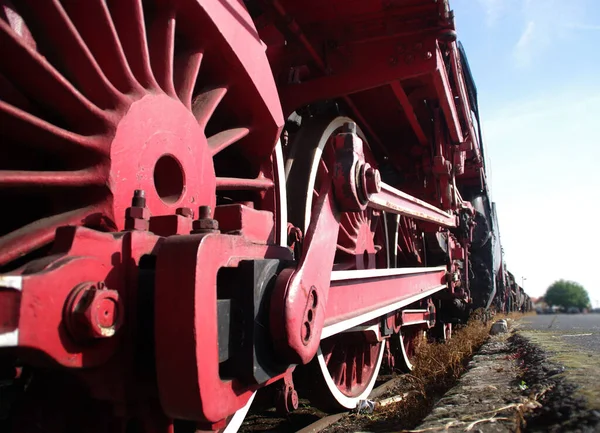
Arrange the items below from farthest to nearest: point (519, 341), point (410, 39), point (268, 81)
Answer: point (519, 341), point (410, 39), point (268, 81)

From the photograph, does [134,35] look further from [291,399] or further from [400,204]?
[291,399]

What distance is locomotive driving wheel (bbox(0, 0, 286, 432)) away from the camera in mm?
1284

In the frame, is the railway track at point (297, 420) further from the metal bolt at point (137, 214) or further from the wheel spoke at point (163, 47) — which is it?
the wheel spoke at point (163, 47)

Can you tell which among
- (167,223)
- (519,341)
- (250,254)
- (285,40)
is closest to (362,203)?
(250,254)

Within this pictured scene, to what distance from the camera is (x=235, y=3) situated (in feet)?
6.18

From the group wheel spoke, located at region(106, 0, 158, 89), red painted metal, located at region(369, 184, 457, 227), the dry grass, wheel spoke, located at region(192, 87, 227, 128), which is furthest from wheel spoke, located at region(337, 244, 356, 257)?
wheel spoke, located at region(106, 0, 158, 89)

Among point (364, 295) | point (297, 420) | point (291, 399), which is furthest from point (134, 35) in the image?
point (297, 420)

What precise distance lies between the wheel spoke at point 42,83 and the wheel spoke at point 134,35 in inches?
10.2

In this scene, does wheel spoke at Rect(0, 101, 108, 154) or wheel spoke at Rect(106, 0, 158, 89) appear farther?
wheel spoke at Rect(106, 0, 158, 89)

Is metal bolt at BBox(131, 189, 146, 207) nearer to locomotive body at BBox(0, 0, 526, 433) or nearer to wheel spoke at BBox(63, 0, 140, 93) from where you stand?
locomotive body at BBox(0, 0, 526, 433)

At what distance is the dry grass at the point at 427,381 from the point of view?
259 cm

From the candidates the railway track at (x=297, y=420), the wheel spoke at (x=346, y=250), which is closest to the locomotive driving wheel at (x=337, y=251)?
the wheel spoke at (x=346, y=250)

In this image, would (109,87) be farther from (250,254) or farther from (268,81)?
(268,81)

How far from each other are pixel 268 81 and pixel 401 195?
0.95m
